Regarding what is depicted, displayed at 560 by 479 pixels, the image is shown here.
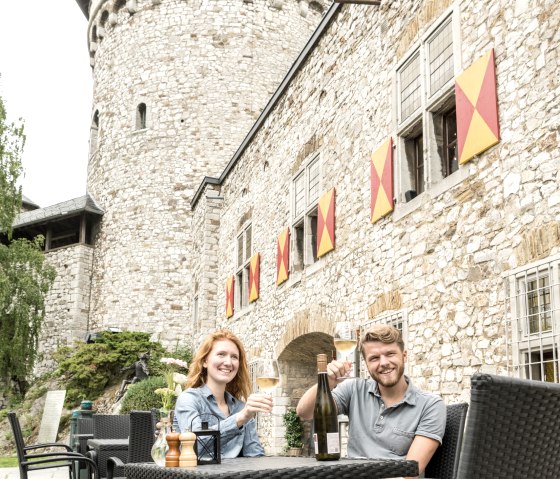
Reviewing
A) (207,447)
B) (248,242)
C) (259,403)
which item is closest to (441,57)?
(259,403)

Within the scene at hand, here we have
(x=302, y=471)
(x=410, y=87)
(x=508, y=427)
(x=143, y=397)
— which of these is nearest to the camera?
(x=508, y=427)

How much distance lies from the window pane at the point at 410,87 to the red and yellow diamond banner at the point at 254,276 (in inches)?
205

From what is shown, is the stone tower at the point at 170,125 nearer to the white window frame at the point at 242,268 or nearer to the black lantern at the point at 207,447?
the white window frame at the point at 242,268

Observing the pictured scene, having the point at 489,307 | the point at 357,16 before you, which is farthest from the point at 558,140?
the point at 357,16

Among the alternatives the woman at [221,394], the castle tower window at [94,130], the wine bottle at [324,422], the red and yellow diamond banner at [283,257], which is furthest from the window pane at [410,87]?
the castle tower window at [94,130]

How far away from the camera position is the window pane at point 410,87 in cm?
670

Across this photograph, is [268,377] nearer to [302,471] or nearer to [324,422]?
[324,422]

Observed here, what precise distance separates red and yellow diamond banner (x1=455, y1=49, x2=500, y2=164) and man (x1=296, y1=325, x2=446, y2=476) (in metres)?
2.66

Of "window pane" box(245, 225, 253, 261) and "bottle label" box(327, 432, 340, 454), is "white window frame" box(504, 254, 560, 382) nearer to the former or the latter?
"bottle label" box(327, 432, 340, 454)

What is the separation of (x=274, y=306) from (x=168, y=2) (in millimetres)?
13308

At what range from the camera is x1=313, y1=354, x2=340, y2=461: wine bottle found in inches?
108

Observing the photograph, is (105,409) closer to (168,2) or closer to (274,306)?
(274,306)

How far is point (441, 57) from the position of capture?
6.32 meters

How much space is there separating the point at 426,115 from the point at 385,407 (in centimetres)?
381
